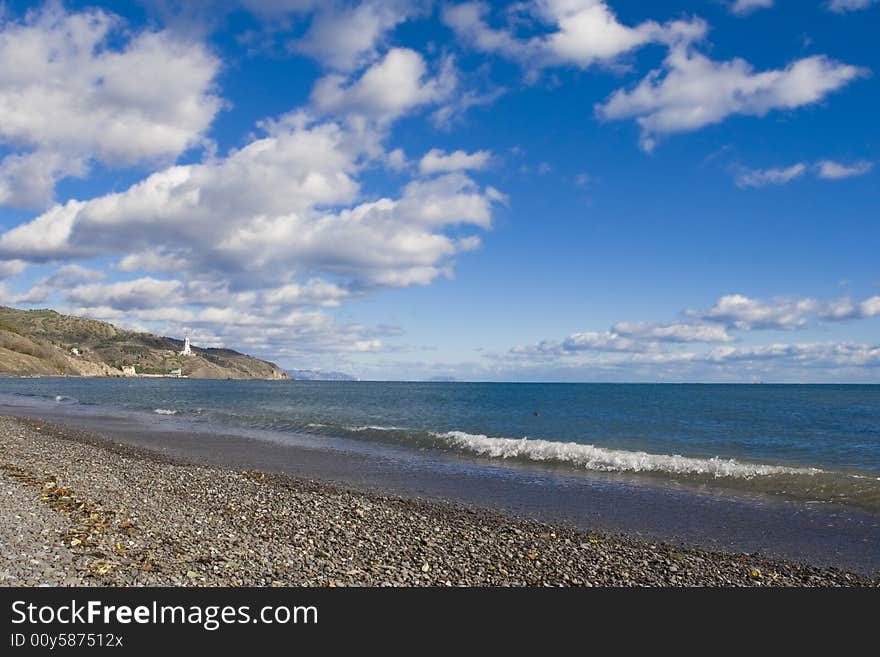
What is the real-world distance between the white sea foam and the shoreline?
12847mm

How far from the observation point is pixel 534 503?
20.5 metres

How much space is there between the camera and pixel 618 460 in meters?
→ 29.9

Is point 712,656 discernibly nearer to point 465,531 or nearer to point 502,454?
point 465,531

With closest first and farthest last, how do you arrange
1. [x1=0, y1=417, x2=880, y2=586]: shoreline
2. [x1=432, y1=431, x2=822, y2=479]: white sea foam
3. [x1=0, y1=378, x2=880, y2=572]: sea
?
[x1=0, y1=417, x2=880, y2=586]: shoreline < [x1=0, y1=378, x2=880, y2=572]: sea < [x1=432, y1=431, x2=822, y2=479]: white sea foam

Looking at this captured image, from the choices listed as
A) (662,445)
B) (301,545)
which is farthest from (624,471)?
(301,545)

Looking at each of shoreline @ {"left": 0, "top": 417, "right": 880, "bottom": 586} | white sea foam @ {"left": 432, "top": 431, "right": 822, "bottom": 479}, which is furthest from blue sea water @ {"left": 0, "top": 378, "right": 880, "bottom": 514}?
shoreline @ {"left": 0, "top": 417, "right": 880, "bottom": 586}

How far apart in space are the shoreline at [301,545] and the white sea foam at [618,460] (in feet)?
42.1

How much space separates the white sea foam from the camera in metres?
27.5

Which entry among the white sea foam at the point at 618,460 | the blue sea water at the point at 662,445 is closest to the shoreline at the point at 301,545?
the blue sea water at the point at 662,445

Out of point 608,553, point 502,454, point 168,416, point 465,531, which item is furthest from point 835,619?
point 168,416

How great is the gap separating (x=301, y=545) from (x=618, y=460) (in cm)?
2136

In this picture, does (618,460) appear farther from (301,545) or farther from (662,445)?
(301,545)

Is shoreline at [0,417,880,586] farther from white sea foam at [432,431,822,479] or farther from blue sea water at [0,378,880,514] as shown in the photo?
white sea foam at [432,431,822,479]

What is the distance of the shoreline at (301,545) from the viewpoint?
34.2 feet
